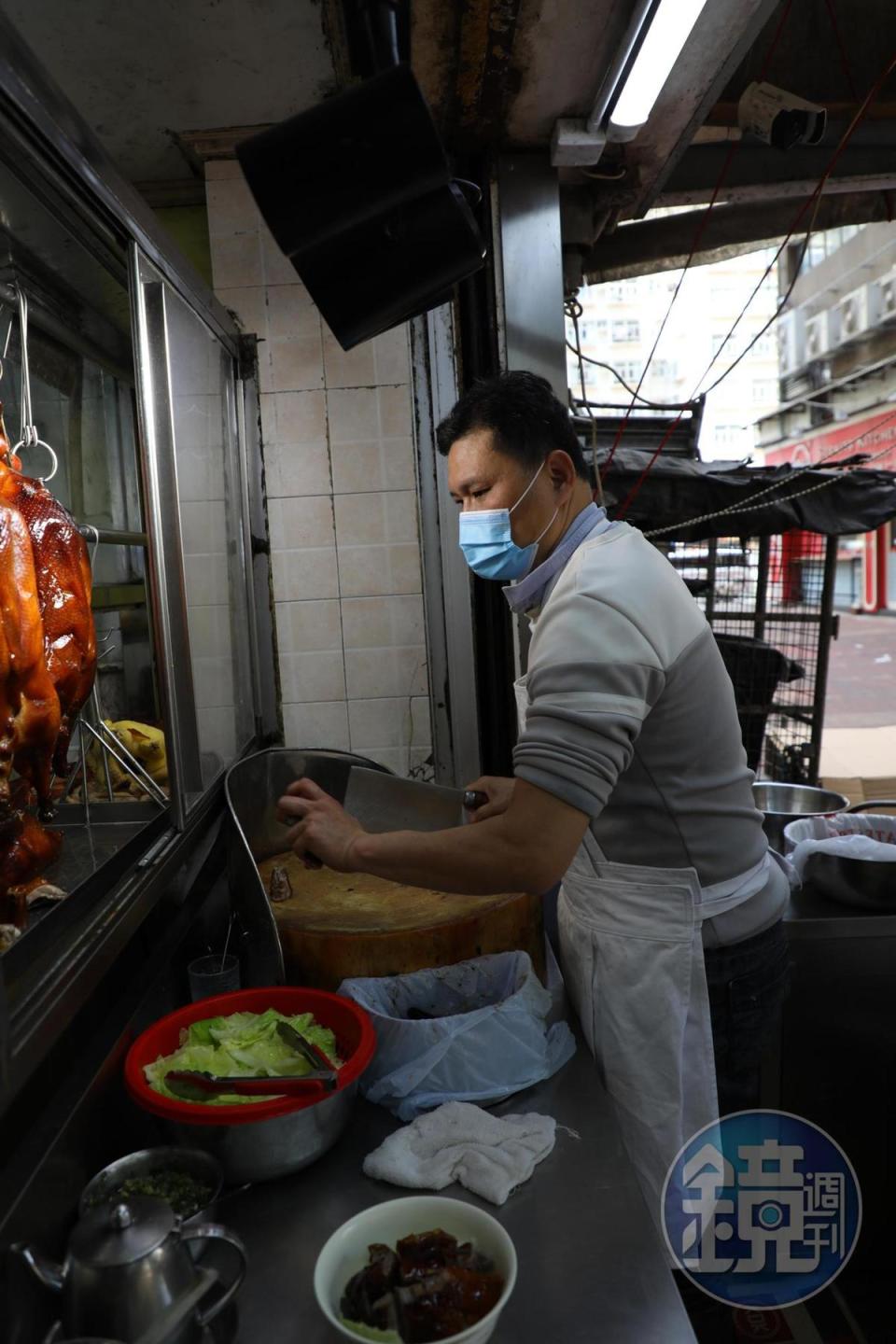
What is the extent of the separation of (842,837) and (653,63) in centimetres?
235

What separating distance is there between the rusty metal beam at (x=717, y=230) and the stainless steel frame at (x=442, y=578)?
1697mm

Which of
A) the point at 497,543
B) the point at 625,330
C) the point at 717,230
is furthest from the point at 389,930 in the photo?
the point at 625,330

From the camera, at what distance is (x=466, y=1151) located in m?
1.46

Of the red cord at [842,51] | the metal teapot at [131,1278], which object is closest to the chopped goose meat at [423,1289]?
the metal teapot at [131,1278]

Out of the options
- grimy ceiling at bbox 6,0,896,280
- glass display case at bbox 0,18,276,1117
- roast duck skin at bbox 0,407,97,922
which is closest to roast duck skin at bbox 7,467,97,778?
roast duck skin at bbox 0,407,97,922

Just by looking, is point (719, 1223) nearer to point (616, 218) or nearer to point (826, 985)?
point (826, 985)

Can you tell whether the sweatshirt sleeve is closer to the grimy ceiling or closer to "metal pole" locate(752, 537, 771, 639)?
the grimy ceiling

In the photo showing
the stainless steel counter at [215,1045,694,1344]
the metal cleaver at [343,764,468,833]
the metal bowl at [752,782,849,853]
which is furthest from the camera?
the metal bowl at [752,782,849,853]

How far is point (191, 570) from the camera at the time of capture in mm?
2322

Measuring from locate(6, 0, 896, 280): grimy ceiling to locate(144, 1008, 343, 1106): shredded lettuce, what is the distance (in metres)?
2.20

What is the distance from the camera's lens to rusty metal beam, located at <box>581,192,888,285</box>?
14.2ft

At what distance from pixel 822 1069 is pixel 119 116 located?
12.1 ft

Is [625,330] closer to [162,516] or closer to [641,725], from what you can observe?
[162,516]

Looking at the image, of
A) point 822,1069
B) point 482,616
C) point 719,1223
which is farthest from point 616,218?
point 719,1223
